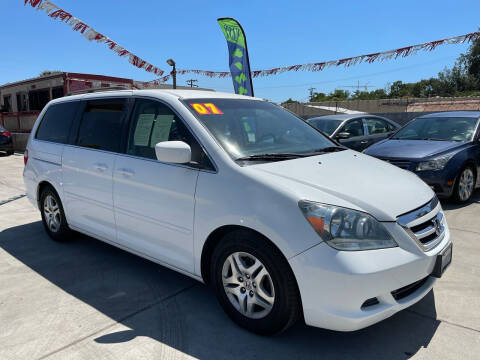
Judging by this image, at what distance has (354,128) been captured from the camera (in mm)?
9078

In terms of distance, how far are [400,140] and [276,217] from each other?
17.1 feet

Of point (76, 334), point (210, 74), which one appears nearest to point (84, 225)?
point (76, 334)

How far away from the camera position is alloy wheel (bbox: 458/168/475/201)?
591cm

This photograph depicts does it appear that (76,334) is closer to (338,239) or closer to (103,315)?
(103,315)

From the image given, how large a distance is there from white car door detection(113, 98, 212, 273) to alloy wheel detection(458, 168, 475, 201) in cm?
476

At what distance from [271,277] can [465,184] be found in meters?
4.88

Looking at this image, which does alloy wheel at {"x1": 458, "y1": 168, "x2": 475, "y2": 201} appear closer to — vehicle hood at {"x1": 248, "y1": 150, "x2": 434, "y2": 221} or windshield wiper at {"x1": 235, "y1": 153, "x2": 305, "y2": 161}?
vehicle hood at {"x1": 248, "y1": 150, "x2": 434, "y2": 221}

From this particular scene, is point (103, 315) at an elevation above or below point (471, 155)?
below

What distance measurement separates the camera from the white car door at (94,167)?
12.0 feet

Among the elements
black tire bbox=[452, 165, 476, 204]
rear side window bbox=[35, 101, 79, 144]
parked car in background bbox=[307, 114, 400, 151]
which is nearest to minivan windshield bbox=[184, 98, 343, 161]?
rear side window bbox=[35, 101, 79, 144]

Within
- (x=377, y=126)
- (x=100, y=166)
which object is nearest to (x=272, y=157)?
(x=100, y=166)

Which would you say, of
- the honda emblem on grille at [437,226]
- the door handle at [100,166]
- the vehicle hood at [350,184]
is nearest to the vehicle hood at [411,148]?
the vehicle hood at [350,184]

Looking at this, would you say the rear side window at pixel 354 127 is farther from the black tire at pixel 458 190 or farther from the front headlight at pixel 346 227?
the front headlight at pixel 346 227

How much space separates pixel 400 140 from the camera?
22.3 feet
